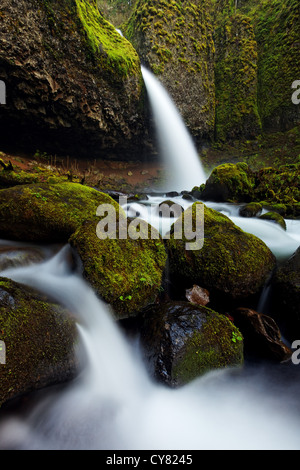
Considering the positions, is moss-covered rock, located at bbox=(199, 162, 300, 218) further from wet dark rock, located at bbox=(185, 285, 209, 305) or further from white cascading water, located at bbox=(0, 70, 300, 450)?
white cascading water, located at bbox=(0, 70, 300, 450)

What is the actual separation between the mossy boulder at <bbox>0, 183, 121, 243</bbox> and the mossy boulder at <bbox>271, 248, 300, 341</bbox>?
3063 mm

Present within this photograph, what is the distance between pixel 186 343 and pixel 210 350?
0.97 ft

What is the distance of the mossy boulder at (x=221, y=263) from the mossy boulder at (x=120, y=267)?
0.41 metres

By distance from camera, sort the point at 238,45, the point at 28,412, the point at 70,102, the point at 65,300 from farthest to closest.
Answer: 1. the point at 238,45
2. the point at 70,102
3. the point at 65,300
4. the point at 28,412

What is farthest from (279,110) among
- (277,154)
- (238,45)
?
(238,45)

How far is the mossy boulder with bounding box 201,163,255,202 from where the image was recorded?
8.87 metres

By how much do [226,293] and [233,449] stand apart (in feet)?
5.55

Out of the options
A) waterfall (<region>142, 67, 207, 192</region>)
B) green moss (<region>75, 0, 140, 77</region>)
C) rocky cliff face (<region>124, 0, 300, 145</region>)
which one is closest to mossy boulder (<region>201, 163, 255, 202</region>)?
waterfall (<region>142, 67, 207, 192</region>)

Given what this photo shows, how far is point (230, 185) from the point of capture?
348 inches

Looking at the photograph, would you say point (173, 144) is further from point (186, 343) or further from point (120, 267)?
point (186, 343)

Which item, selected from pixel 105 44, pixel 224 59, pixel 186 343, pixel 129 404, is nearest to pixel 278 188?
pixel 186 343

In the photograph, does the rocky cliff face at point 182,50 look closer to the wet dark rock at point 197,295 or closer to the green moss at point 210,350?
the wet dark rock at point 197,295

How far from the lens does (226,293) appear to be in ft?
10.6

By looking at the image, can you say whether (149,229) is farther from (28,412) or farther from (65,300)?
(28,412)
